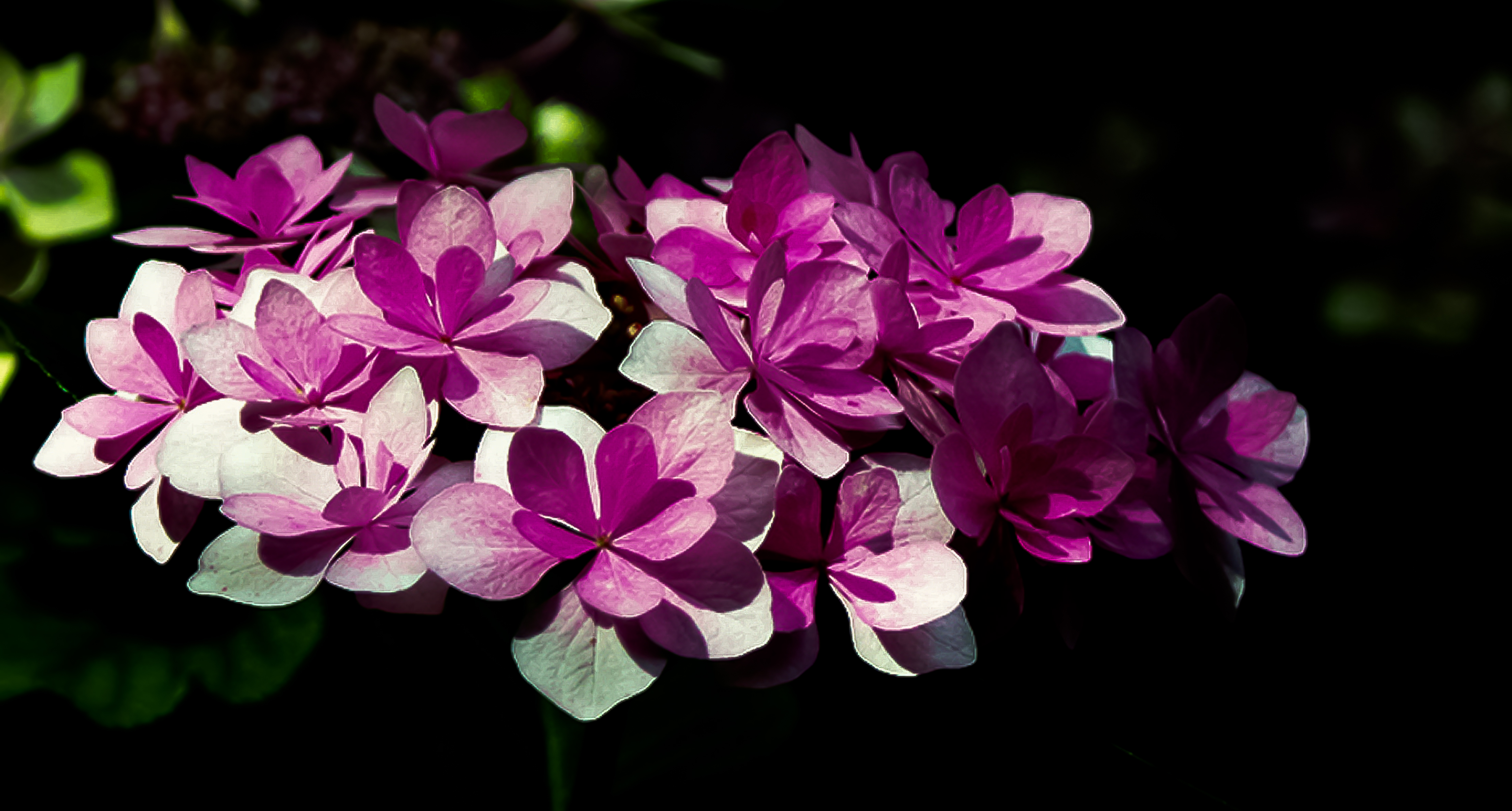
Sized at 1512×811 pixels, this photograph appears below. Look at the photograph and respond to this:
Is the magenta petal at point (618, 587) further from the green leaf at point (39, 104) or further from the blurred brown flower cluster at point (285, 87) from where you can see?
the green leaf at point (39, 104)

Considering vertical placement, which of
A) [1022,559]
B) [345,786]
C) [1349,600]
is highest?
[1022,559]

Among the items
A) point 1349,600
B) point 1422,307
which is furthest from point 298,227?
point 1422,307

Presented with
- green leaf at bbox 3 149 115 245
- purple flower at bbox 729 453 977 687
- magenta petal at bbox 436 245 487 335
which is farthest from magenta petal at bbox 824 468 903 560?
green leaf at bbox 3 149 115 245

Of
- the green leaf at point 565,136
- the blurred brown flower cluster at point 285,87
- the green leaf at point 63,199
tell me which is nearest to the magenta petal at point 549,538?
the green leaf at point 565,136

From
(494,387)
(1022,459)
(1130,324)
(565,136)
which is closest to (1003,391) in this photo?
(1022,459)

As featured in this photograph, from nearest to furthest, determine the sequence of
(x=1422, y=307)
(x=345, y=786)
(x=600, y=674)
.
Answer: (x=600, y=674)
(x=345, y=786)
(x=1422, y=307)

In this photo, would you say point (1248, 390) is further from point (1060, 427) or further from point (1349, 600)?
point (1349, 600)

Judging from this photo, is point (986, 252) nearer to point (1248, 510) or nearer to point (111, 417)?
point (1248, 510)
